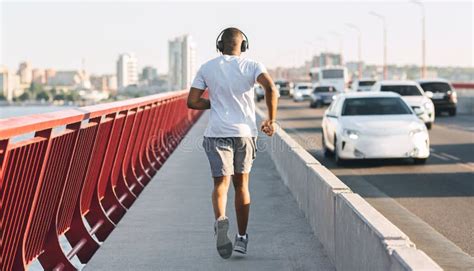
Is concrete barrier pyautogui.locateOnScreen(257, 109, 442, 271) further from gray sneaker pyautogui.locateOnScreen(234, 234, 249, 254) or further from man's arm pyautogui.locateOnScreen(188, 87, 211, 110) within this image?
man's arm pyautogui.locateOnScreen(188, 87, 211, 110)

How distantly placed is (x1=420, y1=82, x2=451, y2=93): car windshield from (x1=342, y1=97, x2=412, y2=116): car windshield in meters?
23.1

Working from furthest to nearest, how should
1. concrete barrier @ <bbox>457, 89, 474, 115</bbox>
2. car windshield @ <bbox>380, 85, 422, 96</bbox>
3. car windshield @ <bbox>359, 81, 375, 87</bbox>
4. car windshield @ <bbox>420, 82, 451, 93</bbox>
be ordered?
car windshield @ <bbox>359, 81, 375, 87</bbox>
concrete barrier @ <bbox>457, 89, 474, 115</bbox>
car windshield @ <bbox>420, 82, 451, 93</bbox>
car windshield @ <bbox>380, 85, 422, 96</bbox>

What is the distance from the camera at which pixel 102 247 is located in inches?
335

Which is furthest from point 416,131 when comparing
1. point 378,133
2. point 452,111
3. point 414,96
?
point 452,111

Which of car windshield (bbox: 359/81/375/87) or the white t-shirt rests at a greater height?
the white t-shirt

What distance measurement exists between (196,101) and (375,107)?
37.8 feet

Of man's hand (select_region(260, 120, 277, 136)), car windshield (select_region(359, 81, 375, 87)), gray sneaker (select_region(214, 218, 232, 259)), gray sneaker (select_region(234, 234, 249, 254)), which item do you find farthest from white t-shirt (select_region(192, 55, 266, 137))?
car windshield (select_region(359, 81, 375, 87))

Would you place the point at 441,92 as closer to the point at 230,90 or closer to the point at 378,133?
the point at 378,133

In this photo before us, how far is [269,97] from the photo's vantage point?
7805 mm

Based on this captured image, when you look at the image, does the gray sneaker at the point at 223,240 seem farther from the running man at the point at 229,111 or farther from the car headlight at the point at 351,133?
the car headlight at the point at 351,133

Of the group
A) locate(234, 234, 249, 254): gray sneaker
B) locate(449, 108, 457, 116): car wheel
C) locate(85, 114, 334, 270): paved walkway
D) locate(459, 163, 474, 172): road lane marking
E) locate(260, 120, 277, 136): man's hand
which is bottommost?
locate(449, 108, 457, 116): car wheel

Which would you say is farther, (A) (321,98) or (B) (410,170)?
(A) (321,98)

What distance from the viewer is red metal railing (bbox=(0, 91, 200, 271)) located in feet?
19.8

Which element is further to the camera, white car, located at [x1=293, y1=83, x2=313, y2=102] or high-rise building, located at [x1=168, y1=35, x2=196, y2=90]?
high-rise building, located at [x1=168, y1=35, x2=196, y2=90]
